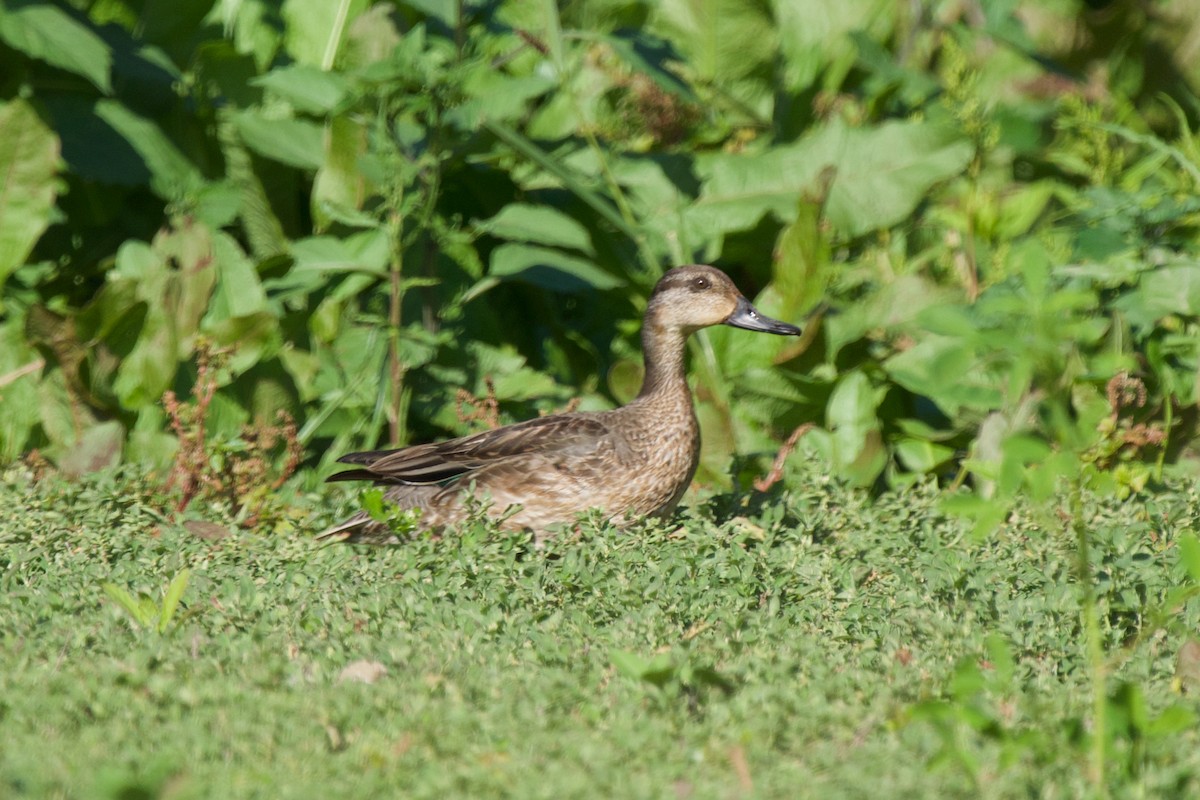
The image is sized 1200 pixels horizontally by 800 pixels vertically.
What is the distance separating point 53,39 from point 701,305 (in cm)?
276

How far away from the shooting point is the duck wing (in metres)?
5.18

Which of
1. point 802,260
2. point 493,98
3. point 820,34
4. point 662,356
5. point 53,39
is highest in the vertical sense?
point 53,39

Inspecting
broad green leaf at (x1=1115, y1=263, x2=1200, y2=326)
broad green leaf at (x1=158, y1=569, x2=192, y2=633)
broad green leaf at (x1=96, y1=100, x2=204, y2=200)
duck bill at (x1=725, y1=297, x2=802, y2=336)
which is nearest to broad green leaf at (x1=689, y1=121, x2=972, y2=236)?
duck bill at (x1=725, y1=297, x2=802, y2=336)

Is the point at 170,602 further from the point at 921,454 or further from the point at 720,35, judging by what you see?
the point at 720,35

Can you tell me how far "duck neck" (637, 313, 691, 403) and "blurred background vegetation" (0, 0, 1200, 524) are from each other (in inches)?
15.9

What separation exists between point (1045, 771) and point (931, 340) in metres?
3.36

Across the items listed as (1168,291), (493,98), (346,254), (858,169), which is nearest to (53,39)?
(346,254)

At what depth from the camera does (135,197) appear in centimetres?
685

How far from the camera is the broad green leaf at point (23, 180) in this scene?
6043mm

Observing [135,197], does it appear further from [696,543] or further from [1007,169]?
[1007,169]

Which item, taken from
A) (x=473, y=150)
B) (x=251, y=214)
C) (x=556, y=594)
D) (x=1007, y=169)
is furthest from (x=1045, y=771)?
(x=1007, y=169)

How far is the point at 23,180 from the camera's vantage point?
20.1 ft

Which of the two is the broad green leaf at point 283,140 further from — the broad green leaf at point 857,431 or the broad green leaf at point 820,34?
the broad green leaf at point 820,34

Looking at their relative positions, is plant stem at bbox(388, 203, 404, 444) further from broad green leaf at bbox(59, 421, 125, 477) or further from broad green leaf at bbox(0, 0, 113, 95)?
broad green leaf at bbox(0, 0, 113, 95)
